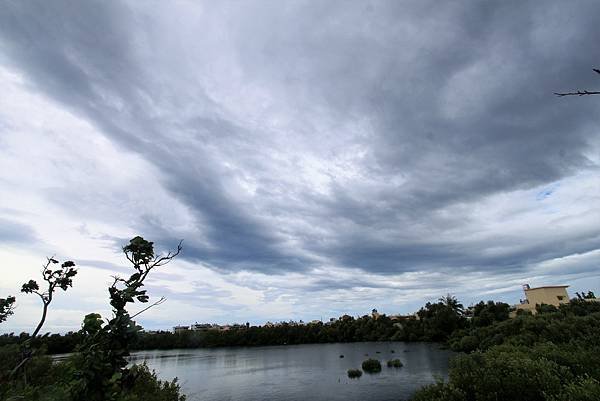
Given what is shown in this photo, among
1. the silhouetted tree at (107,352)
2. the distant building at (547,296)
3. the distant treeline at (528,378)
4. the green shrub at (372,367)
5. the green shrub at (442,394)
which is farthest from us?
the distant building at (547,296)

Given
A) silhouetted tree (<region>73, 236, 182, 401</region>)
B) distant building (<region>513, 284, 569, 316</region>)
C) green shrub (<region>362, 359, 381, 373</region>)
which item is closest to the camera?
silhouetted tree (<region>73, 236, 182, 401</region>)

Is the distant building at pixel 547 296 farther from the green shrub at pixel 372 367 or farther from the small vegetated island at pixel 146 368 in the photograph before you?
the green shrub at pixel 372 367

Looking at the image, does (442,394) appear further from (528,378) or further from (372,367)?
(372,367)

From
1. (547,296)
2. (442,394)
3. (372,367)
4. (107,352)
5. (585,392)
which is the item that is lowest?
(372,367)

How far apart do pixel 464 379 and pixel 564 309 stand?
71.5m

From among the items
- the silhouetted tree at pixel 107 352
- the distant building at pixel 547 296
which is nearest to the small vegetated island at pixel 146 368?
the silhouetted tree at pixel 107 352

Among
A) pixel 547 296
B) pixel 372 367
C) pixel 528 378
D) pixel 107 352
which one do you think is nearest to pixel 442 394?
pixel 528 378

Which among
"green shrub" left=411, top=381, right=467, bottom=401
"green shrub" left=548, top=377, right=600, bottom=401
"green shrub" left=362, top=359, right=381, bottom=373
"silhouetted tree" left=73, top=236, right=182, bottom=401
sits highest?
"silhouetted tree" left=73, top=236, right=182, bottom=401

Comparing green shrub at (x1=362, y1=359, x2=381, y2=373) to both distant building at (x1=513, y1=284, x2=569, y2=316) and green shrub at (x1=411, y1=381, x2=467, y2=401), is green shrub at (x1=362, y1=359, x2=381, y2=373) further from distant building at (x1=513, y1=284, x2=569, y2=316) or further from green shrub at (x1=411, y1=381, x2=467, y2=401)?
distant building at (x1=513, y1=284, x2=569, y2=316)

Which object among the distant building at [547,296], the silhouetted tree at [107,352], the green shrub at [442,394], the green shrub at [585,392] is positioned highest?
the distant building at [547,296]

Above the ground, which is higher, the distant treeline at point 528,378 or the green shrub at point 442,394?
the distant treeline at point 528,378

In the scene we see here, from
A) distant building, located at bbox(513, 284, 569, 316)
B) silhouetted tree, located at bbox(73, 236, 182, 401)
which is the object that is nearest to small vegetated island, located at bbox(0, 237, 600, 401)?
silhouetted tree, located at bbox(73, 236, 182, 401)

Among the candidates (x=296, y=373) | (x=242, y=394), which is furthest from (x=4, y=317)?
(x=296, y=373)

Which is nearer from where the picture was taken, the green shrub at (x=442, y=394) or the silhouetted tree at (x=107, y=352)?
the silhouetted tree at (x=107, y=352)
